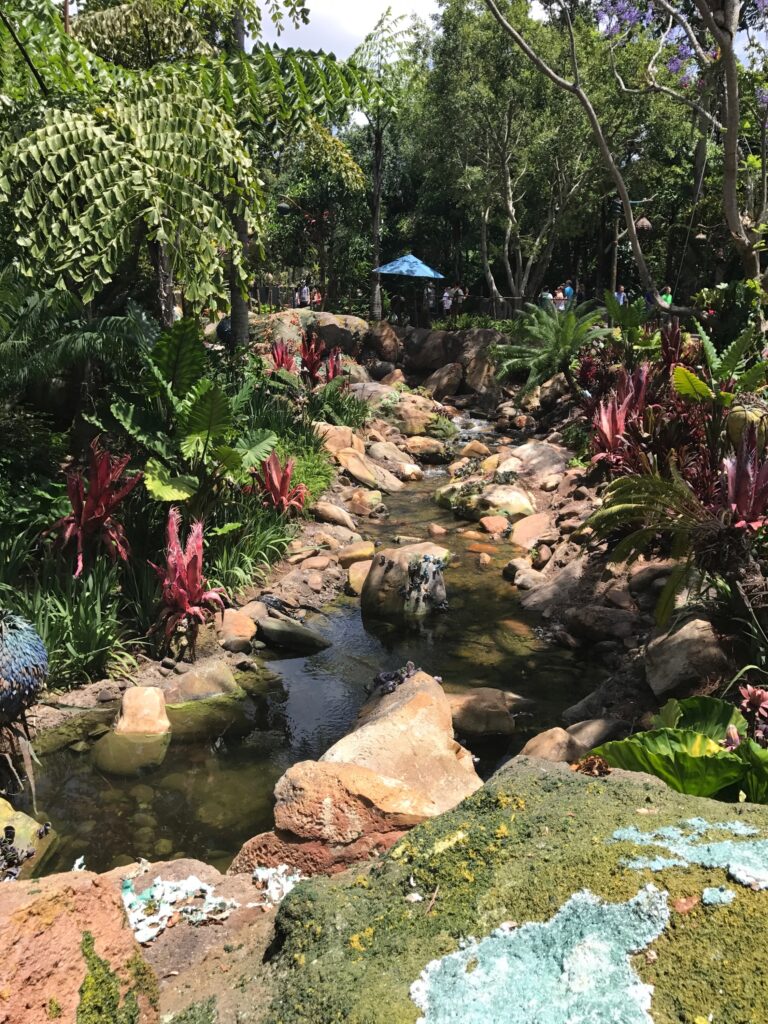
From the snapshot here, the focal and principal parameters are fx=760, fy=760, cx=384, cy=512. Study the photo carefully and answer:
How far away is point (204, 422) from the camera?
6543 millimetres

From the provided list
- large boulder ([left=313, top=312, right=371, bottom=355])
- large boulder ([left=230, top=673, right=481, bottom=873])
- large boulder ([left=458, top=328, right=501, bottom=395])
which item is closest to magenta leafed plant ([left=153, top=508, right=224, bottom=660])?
large boulder ([left=230, top=673, right=481, bottom=873])

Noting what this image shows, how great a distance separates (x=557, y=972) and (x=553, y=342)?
45.0ft

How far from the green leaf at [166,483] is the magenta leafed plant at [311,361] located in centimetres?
747

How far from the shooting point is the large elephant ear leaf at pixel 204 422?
6457 millimetres

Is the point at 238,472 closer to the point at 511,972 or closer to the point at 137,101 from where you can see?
the point at 137,101

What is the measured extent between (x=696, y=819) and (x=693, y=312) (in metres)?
5.72

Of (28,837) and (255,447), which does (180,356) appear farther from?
(28,837)

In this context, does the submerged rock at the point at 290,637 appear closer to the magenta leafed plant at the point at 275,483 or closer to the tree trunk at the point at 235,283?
the magenta leafed plant at the point at 275,483

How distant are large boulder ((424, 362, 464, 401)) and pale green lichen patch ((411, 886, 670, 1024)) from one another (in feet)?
56.7

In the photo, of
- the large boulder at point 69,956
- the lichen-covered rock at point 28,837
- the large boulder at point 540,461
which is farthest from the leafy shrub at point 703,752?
the large boulder at point 540,461

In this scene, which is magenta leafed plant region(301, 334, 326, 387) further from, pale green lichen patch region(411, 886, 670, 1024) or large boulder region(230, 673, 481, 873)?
pale green lichen patch region(411, 886, 670, 1024)

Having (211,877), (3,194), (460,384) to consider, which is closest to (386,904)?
(211,877)

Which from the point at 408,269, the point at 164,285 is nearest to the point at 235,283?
the point at 164,285

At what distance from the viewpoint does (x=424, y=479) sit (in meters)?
12.8
